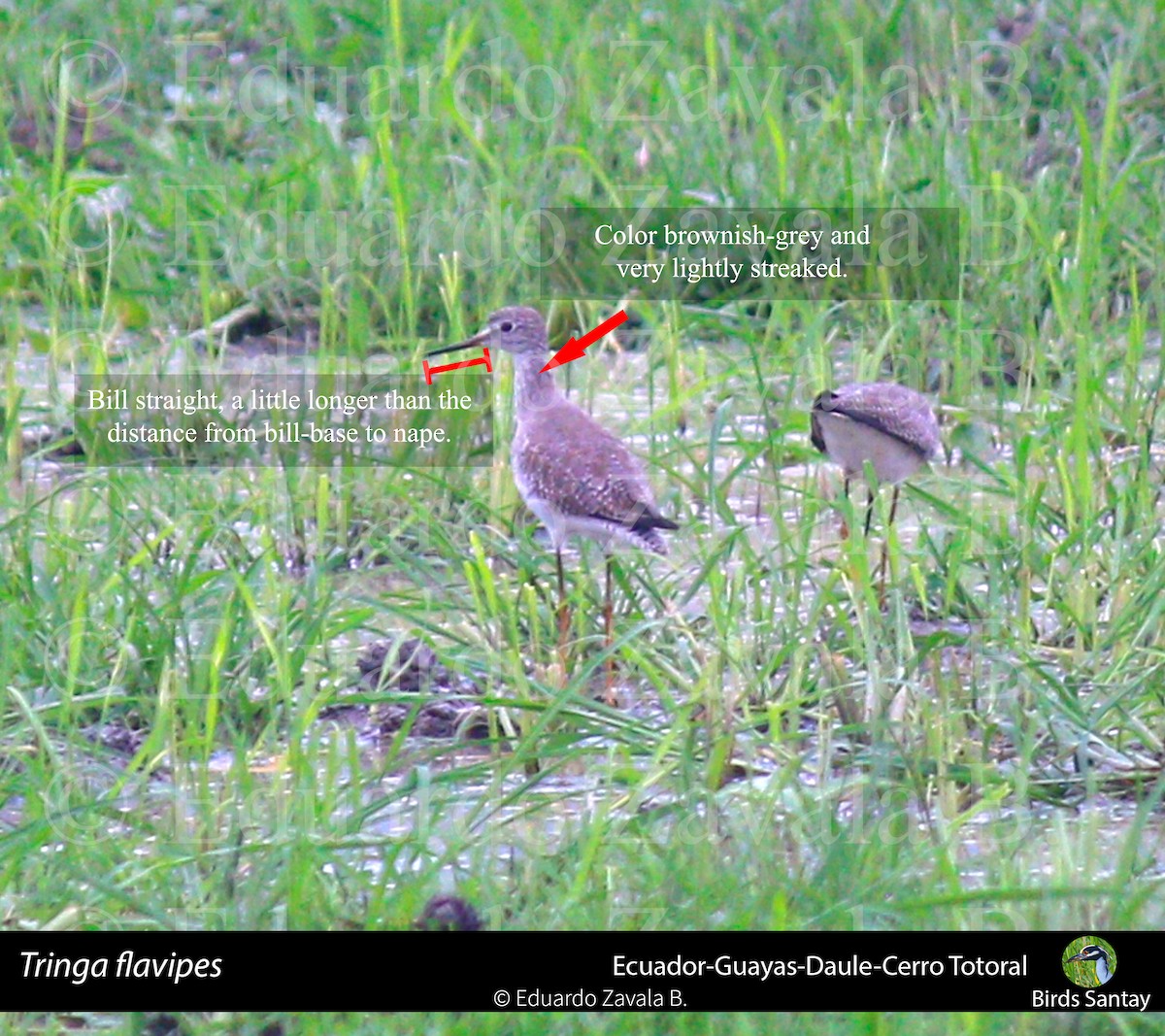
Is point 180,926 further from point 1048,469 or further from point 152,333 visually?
point 152,333

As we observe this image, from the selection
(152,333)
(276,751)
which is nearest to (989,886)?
(276,751)

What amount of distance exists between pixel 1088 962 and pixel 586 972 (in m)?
0.69

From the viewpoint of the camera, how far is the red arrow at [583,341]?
603cm

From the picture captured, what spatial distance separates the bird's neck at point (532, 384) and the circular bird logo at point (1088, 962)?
2666 mm

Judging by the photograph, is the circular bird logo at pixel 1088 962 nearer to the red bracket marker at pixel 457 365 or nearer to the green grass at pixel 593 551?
the green grass at pixel 593 551

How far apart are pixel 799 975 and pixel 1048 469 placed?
2.56 m

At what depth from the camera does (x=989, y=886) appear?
3158 millimetres

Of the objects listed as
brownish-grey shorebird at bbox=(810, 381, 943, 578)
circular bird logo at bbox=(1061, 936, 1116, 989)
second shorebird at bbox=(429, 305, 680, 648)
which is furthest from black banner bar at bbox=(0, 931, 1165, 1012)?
brownish-grey shorebird at bbox=(810, 381, 943, 578)

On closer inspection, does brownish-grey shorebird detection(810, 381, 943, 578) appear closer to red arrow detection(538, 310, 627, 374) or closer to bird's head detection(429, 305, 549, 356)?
bird's head detection(429, 305, 549, 356)

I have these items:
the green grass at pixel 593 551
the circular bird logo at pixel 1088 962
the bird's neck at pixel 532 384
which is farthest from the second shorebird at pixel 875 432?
the circular bird logo at pixel 1088 962

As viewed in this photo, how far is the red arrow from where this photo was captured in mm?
6031

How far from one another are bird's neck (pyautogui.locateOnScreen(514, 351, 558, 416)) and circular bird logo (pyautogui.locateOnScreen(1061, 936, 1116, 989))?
105 inches

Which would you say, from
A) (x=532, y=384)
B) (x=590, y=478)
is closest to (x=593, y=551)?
(x=590, y=478)

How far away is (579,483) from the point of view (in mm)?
4676
